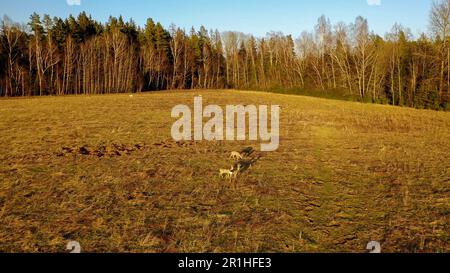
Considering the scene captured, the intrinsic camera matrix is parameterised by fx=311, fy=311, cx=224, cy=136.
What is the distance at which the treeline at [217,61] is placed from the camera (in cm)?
4609

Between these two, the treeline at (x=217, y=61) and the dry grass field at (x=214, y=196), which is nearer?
the dry grass field at (x=214, y=196)

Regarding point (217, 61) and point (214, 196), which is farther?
point (217, 61)

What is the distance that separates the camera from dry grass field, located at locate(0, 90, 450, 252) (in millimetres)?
6043

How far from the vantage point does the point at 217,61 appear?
8581 centimetres

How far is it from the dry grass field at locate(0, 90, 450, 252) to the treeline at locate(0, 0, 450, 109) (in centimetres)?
3372

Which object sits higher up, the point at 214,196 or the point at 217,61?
the point at 217,61

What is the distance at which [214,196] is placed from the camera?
27.5 ft

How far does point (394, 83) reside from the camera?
47688mm

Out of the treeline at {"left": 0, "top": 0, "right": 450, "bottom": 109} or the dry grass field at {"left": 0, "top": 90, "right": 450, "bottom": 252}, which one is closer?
the dry grass field at {"left": 0, "top": 90, "right": 450, "bottom": 252}

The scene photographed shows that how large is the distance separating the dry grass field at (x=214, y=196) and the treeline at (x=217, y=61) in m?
33.7

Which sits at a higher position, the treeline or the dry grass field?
the treeline

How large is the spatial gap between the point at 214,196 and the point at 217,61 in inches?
3174

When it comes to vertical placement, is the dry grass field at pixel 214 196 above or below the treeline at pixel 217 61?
below
